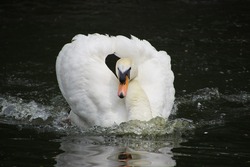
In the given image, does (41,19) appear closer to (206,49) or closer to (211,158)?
(206,49)

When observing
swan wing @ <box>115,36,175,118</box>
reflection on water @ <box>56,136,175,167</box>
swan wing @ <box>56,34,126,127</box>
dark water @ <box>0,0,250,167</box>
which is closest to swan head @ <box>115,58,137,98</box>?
swan wing @ <box>56,34,126,127</box>

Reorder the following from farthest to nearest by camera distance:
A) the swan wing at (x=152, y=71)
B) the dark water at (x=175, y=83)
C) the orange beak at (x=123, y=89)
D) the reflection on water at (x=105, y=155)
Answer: the swan wing at (x=152, y=71)
the orange beak at (x=123, y=89)
the dark water at (x=175, y=83)
the reflection on water at (x=105, y=155)

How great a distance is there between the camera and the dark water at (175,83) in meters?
7.25

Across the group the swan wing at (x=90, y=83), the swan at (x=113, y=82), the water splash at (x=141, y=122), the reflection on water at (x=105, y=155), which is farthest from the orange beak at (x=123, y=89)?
the reflection on water at (x=105, y=155)

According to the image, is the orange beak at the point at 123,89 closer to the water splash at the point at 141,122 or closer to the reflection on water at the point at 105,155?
the water splash at the point at 141,122

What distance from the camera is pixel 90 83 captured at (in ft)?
28.4

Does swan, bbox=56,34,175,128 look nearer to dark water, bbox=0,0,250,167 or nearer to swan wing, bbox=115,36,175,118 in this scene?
swan wing, bbox=115,36,175,118

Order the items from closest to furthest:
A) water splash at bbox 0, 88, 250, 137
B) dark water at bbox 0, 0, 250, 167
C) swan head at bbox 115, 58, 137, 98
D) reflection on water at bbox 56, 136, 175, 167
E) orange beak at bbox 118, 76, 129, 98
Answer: reflection on water at bbox 56, 136, 175, 167
dark water at bbox 0, 0, 250, 167
water splash at bbox 0, 88, 250, 137
orange beak at bbox 118, 76, 129, 98
swan head at bbox 115, 58, 137, 98

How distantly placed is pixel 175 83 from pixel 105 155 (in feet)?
12.8

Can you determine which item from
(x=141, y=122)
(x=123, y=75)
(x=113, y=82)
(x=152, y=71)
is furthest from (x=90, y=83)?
(x=141, y=122)

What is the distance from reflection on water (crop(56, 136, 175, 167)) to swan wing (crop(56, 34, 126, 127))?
699mm

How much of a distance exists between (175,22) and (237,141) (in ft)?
20.5

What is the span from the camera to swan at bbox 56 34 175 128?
8.37 meters

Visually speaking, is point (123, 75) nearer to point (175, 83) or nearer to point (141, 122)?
point (141, 122)
